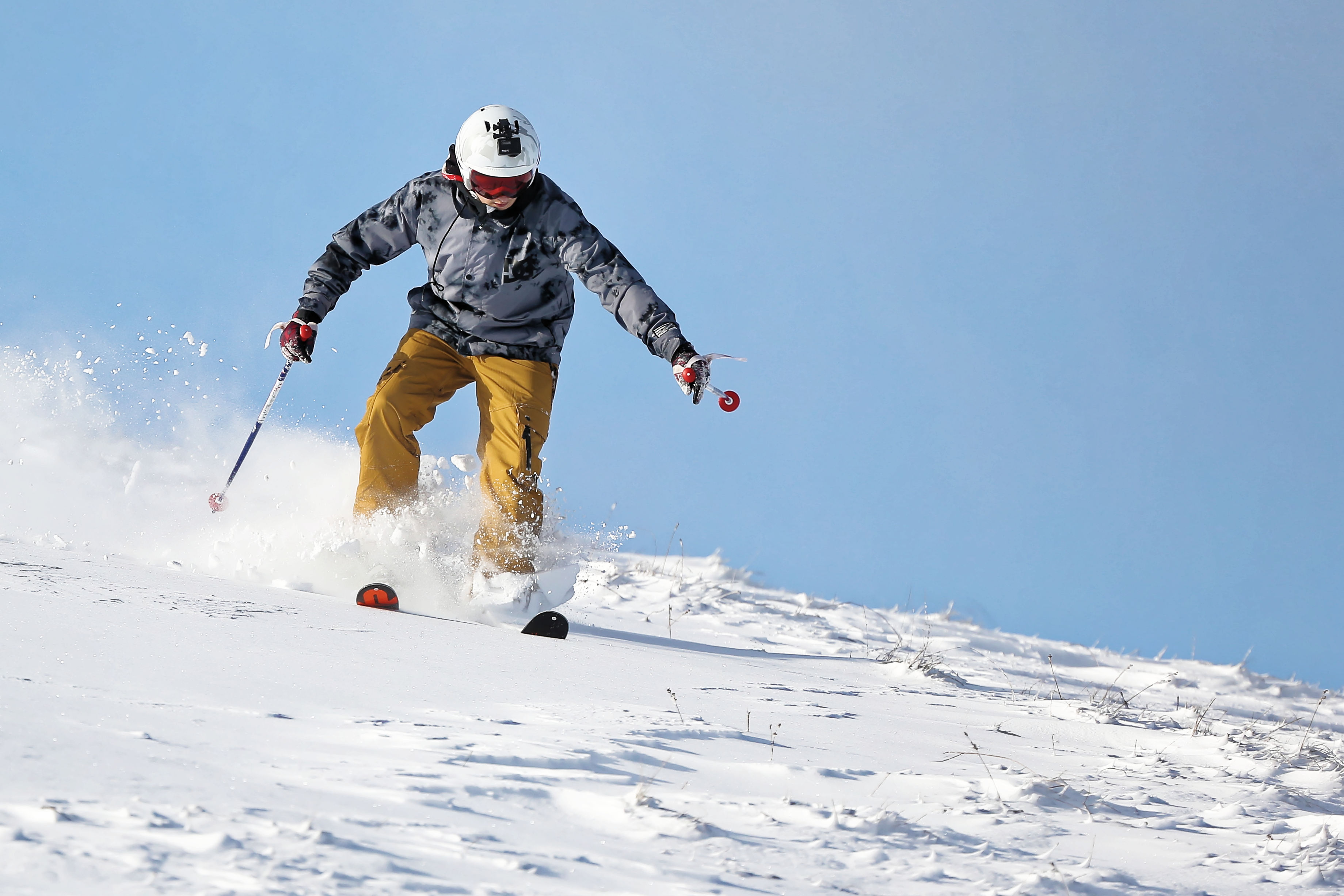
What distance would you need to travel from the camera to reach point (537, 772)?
1859mm

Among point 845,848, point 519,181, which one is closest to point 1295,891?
point 845,848

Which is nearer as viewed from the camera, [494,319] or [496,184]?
[496,184]

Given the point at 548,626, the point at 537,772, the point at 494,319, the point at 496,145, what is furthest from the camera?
the point at 494,319

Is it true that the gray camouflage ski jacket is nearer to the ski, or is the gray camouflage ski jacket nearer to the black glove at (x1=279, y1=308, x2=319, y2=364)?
the black glove at (x1=279, y1=308, x2=319, y2=364)

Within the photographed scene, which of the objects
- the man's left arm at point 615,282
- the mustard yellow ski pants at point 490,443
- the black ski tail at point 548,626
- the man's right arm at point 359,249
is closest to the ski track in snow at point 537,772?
the black ski tail at point 548,626

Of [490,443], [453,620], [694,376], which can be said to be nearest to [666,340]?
[694,376]

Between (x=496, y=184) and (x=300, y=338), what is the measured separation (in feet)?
4.14

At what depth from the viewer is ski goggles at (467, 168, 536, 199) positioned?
4.68 meters

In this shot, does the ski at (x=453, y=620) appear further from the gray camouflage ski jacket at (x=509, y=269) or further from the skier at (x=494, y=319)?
the gray camouflage ski jacket at (x=509, y=269)

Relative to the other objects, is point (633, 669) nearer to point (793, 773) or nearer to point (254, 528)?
point (793, 773)

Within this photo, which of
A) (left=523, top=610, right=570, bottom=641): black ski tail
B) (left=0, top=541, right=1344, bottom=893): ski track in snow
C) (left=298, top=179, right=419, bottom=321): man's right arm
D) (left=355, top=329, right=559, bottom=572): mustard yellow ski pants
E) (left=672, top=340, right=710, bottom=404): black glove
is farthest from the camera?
(left=298, top=179, right=419, bottom=321): man's right arm

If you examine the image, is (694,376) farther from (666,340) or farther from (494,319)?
(494,319)

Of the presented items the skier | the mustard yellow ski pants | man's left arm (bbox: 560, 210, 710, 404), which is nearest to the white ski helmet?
the skier

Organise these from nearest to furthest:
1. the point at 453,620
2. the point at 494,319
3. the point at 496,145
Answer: the point at 453,620
the point at 496,145
the point at 494,319
